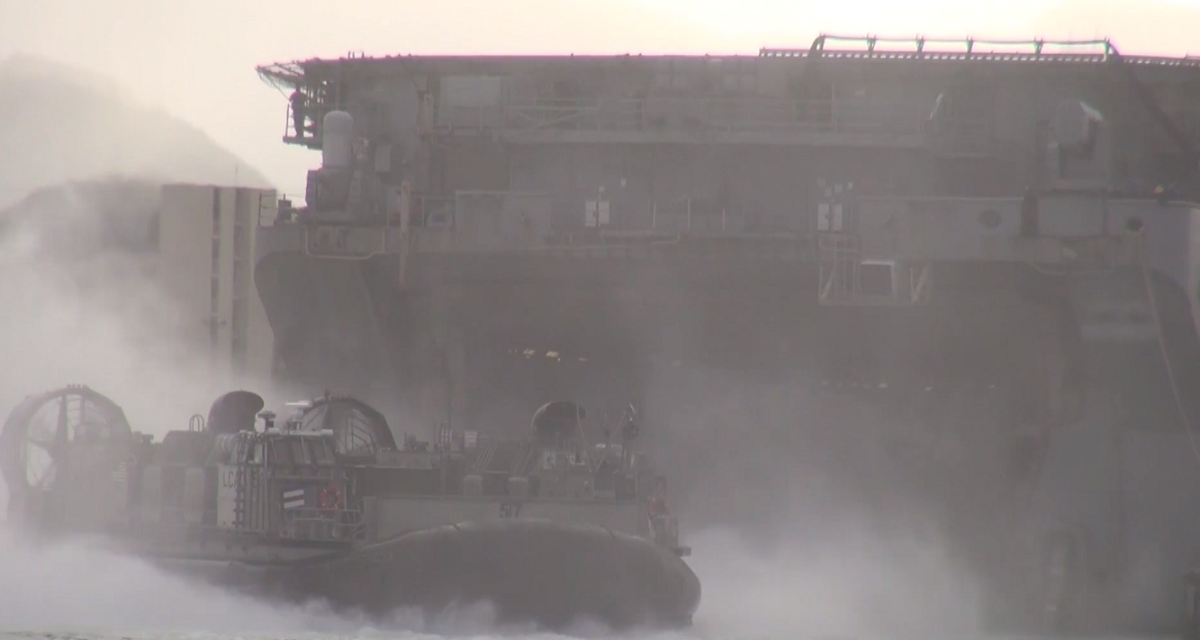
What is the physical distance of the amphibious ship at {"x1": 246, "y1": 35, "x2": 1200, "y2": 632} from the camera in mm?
25969

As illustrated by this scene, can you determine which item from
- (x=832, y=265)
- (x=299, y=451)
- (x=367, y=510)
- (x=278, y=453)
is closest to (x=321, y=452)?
(x=299, y=451)

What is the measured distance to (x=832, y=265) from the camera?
2614cm

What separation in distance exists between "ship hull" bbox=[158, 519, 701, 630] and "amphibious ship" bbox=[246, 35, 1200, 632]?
17.6 feet

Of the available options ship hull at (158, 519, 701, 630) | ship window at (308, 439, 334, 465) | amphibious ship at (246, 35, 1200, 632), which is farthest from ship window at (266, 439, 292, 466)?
amphibious ship at (246, 35, 1200, 632)

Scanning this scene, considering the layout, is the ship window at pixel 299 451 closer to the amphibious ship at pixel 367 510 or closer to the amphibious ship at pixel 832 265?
the amphibious ship at pixel 367 510

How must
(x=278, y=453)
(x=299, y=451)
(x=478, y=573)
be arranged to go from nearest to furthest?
1. (x=478, y=573)
2. (x=278, y=453)
3. (x=299, y=451)

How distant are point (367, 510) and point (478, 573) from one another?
4.65 feet

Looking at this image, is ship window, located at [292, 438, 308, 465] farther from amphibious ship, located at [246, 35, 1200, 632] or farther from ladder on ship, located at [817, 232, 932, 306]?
ladder on ship, located at [817, 232, 932, 306]

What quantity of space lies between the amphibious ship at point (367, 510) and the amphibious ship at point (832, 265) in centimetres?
308

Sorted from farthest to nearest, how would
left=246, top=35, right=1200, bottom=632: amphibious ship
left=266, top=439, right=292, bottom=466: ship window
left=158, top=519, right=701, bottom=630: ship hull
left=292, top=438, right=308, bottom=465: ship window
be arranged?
1. left=246, top=35, right=1200, bottom=632: amphibious ship
2. left=292, top=438, right=308, bottom=465: ship window
3. left=266, top=439, right=292, bottom=466: ship window
4. left=158, top=519, right=701, bottom=630: ship hull

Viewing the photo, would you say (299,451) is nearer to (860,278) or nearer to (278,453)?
(278,453)

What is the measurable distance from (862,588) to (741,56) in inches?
280

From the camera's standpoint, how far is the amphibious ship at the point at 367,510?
72.2 feet

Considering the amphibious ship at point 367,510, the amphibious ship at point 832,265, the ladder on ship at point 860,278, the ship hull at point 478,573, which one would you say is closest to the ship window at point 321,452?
the amphibious ship at point 367,510
